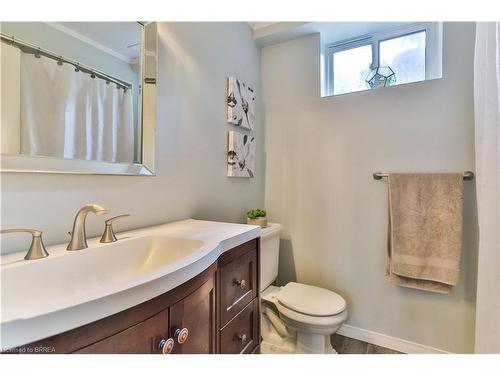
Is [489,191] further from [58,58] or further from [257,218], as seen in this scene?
[58,58]

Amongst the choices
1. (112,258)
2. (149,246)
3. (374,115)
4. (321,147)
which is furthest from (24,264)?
(374,115)

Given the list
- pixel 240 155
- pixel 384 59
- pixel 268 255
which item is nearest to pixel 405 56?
pixel 384 59

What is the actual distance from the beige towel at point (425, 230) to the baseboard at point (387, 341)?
38cm

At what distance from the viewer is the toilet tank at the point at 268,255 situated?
1.53 meters

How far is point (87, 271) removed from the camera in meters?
0.73

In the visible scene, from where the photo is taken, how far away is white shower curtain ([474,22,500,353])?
1016mm

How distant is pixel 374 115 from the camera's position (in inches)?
62.5

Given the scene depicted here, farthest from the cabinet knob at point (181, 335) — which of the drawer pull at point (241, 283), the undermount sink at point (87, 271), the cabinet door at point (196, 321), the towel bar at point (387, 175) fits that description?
the towel bar at point (387, 175)

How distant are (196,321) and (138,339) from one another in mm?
201

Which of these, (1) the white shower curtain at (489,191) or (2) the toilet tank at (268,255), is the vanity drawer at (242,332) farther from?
(1) the white shower curtain at (489,191)

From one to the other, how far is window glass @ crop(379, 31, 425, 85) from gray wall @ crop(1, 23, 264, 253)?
0.93m

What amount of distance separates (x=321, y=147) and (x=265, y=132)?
47cm

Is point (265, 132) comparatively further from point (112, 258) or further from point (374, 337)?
point (374, 337)
